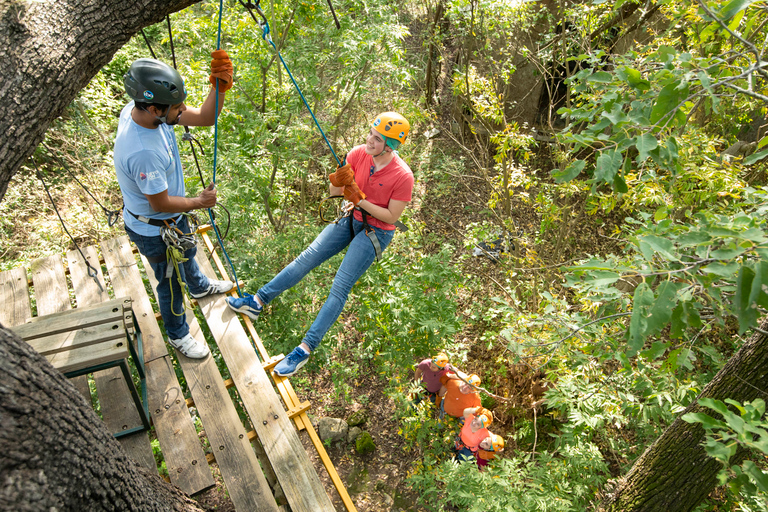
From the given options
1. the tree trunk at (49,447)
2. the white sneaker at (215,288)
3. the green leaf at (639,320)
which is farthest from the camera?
the white sneaker at (215,288)

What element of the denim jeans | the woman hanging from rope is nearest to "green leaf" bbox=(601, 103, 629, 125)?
the woman hanging from rope

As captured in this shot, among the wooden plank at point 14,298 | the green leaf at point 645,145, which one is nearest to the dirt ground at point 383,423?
the wooden plank at point 14,298

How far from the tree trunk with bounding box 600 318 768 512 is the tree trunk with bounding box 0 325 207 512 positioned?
2.75 metres

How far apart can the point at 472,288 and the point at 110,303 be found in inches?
164

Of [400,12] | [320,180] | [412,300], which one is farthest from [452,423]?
[400,12]

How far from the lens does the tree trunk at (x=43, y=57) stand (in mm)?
1634

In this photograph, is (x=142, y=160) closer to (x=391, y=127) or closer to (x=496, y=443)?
(x=391, y=127)

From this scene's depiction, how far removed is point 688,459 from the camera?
2.59m

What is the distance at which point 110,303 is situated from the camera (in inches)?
110

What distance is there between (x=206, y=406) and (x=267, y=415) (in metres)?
0.40

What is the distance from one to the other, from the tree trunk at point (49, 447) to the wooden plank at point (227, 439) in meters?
0.88

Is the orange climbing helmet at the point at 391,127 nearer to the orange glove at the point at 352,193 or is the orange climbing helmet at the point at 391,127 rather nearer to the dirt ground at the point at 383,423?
the orange glove at the point at 352,193

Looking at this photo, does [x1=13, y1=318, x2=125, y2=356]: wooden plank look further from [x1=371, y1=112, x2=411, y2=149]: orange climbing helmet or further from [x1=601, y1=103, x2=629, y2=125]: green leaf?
[x1=601, y1=103, x2=629, y2=125]: green leaf

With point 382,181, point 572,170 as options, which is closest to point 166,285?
point 382,181
